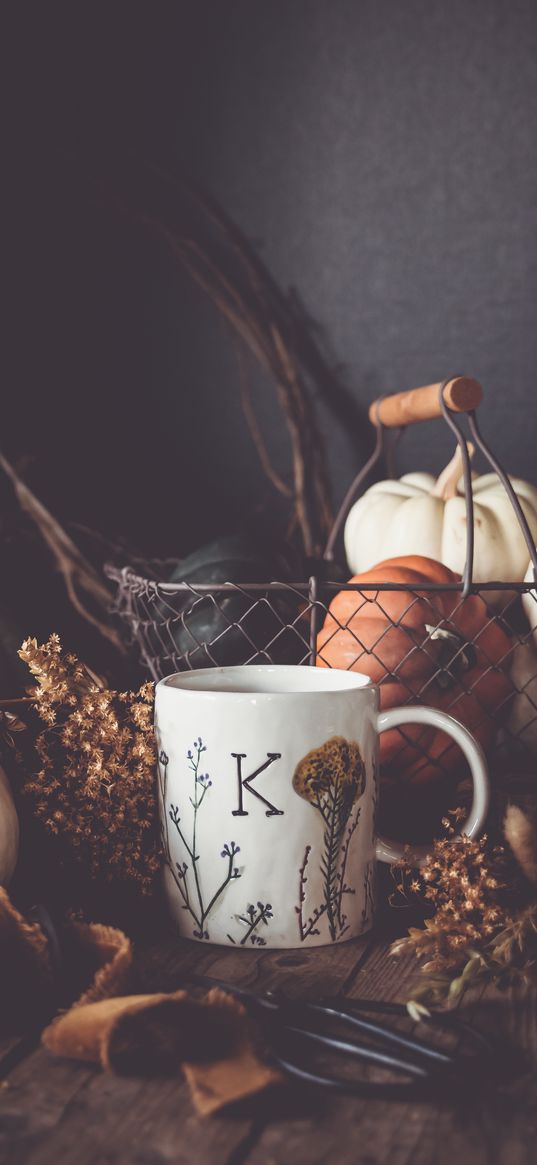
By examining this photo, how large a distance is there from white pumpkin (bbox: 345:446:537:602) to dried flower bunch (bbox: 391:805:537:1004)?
0.87 feet

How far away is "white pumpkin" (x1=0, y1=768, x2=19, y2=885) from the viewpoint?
1.89ft

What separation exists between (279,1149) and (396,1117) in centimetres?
5

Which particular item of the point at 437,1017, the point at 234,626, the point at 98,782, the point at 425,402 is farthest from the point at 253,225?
the point at 437,1017

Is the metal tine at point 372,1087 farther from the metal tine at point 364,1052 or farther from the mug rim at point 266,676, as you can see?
the mug rim at point 266,676

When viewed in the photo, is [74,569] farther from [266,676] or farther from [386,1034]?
[386,1034]

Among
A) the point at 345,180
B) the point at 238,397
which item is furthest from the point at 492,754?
the point at 345,180

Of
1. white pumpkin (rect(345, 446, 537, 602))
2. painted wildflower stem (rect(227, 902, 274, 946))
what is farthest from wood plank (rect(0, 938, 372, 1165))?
white pumpkin (rect(345, 446, 537, 602))

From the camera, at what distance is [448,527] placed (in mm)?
875

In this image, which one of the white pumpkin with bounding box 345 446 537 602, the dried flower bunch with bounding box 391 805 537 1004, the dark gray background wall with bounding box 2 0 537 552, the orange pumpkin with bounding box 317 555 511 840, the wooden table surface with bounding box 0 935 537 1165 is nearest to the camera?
the wooden table surface with bounding box 0 935 537 1165

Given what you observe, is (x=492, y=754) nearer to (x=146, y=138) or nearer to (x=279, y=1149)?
(x=279, y=1149)

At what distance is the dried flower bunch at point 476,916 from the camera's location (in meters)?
0.52

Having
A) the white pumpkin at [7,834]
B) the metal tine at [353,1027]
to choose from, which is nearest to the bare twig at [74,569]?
the white pumpkin at [7,834]

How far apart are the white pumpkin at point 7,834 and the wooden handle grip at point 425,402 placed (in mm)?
427

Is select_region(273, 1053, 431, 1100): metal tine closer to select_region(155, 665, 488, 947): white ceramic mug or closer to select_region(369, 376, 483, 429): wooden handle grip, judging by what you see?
select_region(155, 665, 488, 947): white ceramic mug
